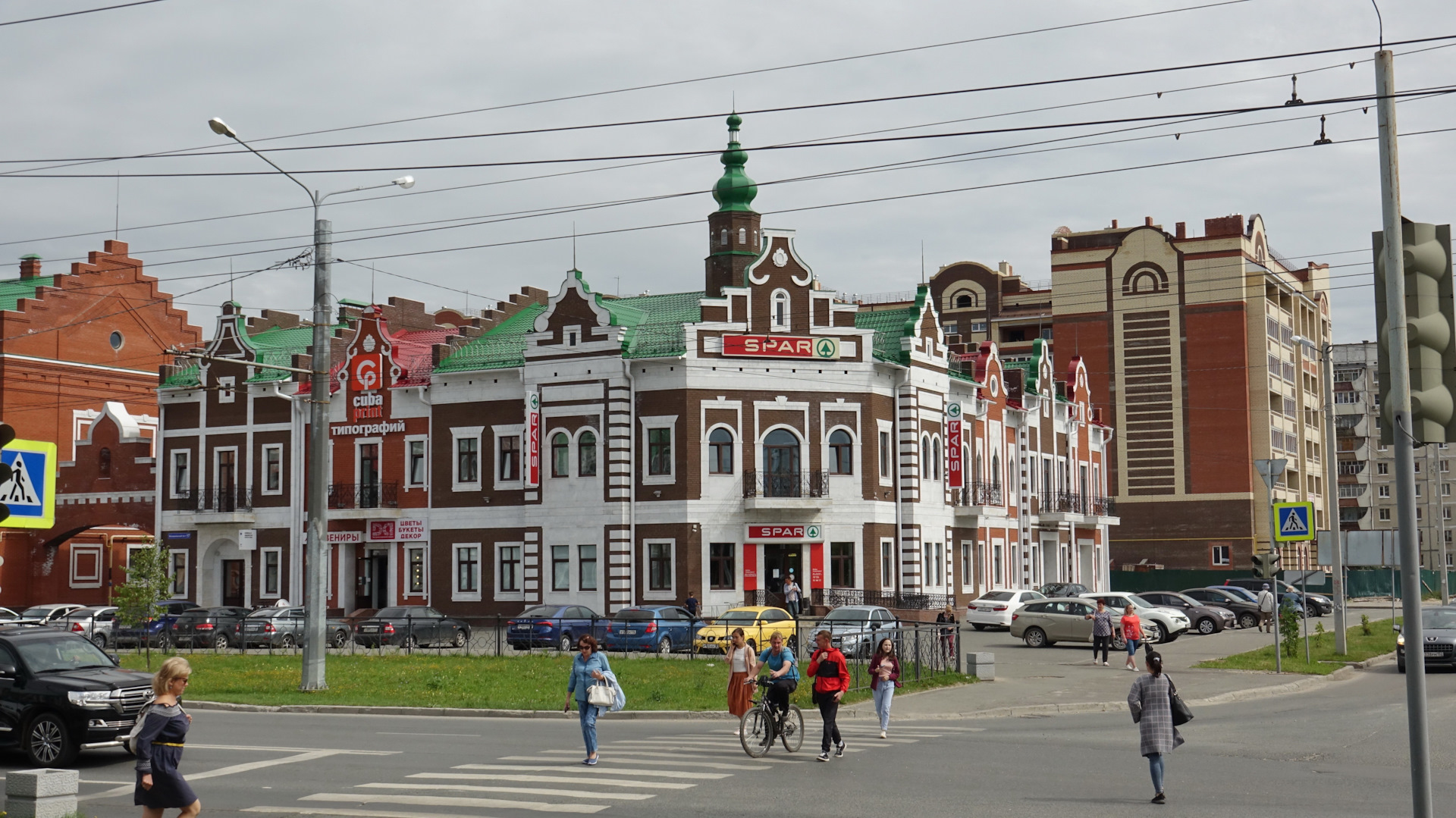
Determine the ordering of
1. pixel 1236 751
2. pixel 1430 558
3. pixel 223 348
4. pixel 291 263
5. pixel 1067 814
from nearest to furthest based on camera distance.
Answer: pixel 1067 814
pixel 1236 751
pixel 291 263
pixel 223 348
pixel 1430 558

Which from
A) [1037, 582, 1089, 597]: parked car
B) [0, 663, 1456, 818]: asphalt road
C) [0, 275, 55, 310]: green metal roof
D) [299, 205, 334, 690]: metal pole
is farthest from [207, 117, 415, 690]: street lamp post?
[0, 275, 55, 310]: green metal roof

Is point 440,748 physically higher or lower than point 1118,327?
lower

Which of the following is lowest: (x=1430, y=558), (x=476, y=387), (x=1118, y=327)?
(x=1430, y=558)

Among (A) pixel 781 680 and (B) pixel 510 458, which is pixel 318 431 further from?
(B) pixel 510 458

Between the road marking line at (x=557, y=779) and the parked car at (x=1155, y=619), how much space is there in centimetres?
2916

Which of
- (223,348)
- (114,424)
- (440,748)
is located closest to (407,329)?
(223,348)

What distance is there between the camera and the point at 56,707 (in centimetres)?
1784

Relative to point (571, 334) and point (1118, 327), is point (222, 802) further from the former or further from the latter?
point (1118, 327)

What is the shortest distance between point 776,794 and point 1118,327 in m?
80.0

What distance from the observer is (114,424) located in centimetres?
6259

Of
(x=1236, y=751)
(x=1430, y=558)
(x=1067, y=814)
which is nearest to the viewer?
(x=1067, y=814)

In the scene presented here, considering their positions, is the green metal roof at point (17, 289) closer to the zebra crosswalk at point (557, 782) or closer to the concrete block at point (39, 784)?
the zebra crosswalk at point (557, 782)

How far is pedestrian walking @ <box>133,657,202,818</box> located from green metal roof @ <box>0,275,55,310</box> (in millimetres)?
61685

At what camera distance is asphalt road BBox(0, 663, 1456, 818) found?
1451 cm
